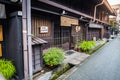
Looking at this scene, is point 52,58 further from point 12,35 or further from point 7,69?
point 7,69

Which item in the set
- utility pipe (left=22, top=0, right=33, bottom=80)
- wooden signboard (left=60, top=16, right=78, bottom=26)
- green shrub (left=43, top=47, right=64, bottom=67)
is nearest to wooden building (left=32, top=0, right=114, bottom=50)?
wooden signboard (left=60, top=16, right=78, bottom=26)

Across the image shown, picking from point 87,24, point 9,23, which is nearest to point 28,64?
point 9,23

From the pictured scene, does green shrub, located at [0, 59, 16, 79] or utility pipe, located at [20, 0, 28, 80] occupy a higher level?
utility pipe, located at [20, 0, 28, 80]

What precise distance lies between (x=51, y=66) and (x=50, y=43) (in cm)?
245

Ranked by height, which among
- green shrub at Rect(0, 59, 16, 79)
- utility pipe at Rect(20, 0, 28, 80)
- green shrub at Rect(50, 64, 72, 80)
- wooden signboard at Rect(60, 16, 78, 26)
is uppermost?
wooden signboard at Rect(60, 16, 78, 26)

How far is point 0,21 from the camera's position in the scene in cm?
601

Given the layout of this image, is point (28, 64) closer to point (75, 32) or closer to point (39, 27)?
point (39, 27)

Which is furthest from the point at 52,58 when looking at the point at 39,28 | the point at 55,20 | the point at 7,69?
the point at 55,20

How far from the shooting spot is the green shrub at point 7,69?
17.2 feet

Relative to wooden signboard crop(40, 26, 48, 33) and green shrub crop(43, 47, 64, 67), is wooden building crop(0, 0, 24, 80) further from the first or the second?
wooden signboard crop(40, 26, 48, 33)

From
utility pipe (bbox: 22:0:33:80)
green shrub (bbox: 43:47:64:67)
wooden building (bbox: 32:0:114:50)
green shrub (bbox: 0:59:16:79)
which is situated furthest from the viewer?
wooden building (bbox: 32:0:114:50)

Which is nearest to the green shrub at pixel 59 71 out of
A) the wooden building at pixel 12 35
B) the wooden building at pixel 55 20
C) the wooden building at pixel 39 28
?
the wooden building at pixel 39 28

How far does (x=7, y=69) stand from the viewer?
535 centimetres

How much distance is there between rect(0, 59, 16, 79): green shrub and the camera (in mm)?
5239
